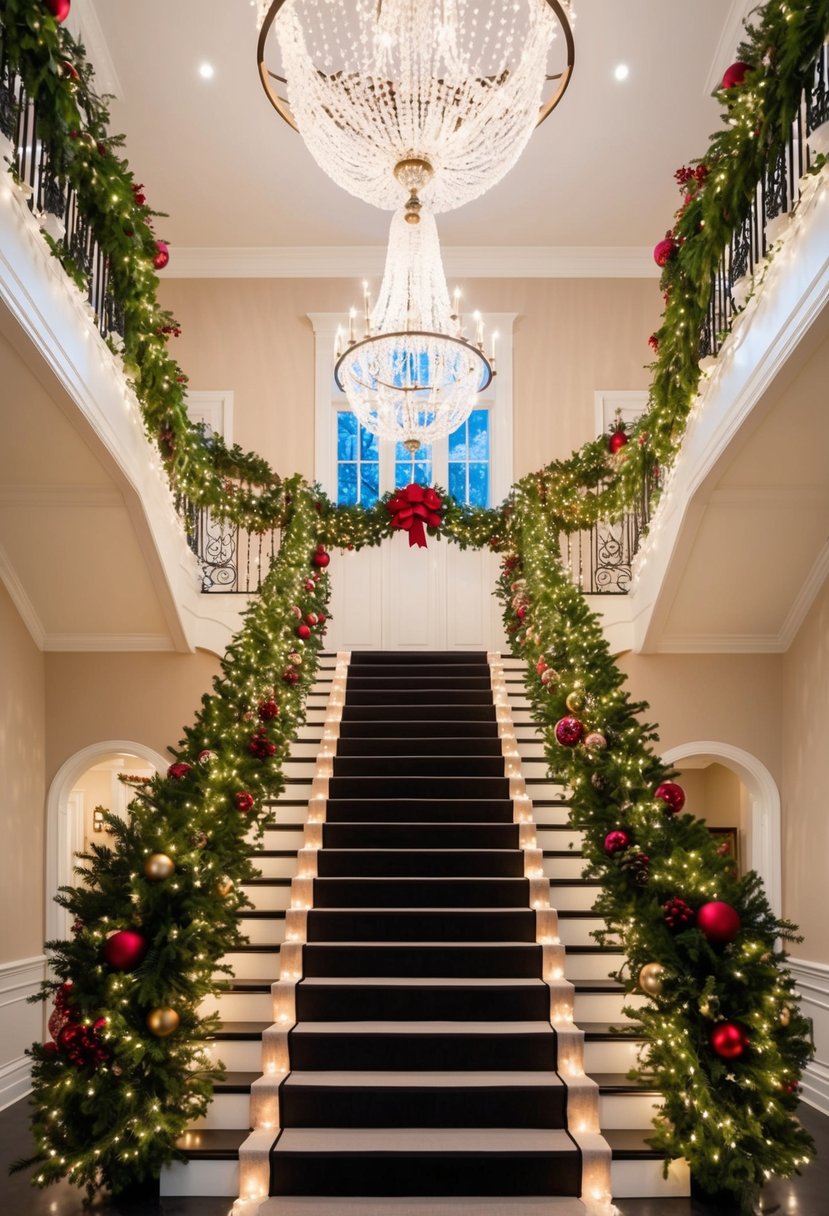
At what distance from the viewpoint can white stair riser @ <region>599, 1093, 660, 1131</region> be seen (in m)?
4.54

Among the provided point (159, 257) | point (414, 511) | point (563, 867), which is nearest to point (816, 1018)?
point (563, 867)

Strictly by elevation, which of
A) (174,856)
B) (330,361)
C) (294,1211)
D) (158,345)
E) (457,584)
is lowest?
(294,1211)

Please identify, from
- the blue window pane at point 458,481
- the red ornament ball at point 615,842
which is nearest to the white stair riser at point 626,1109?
the red ornament ball at point 615,842

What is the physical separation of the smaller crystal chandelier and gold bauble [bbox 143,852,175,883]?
3892 millimetres

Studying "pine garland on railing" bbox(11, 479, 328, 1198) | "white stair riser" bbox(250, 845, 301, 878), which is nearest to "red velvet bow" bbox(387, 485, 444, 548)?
"white stair riser" bbox(250, 845, 301, 878)

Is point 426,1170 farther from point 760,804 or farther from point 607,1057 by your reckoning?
point 760,804

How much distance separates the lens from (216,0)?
8539 millimetres

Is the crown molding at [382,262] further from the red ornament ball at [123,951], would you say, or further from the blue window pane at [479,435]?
the red ornament ball at [123,951]

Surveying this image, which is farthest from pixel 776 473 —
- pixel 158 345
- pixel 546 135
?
pixel 546 135

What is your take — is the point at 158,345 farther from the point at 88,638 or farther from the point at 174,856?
the point at 174,856

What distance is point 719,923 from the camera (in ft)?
14.0

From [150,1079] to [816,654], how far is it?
594 centimetres

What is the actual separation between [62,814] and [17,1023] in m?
1.95

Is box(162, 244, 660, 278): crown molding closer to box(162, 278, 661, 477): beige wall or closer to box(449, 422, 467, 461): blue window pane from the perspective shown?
box(162, 278, 661, 477): beige wall
